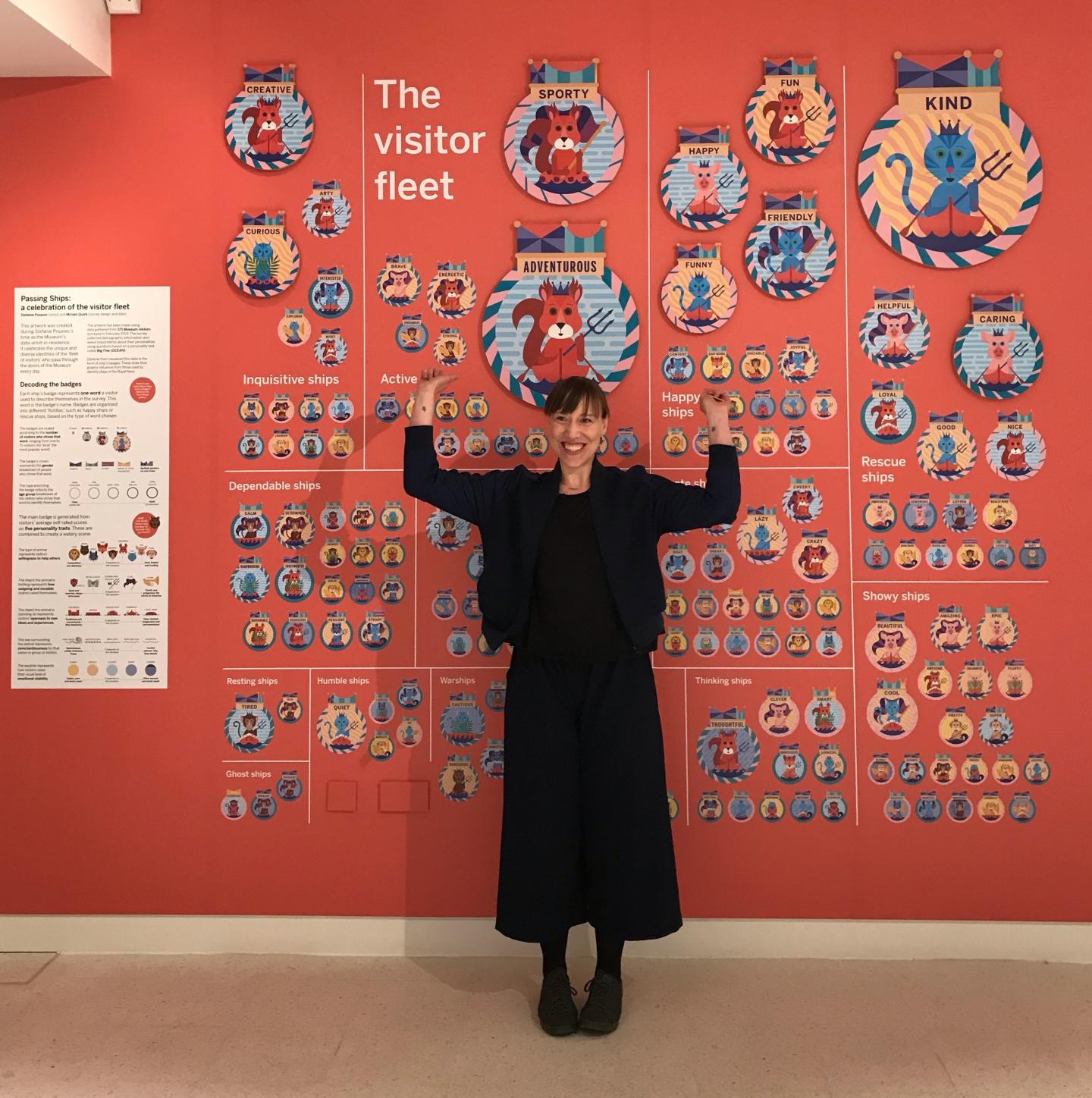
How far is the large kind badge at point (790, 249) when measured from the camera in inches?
95.3

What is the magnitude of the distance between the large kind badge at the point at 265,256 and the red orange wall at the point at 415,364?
1.8 inches

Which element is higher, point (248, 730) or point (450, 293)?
point (450, 293)

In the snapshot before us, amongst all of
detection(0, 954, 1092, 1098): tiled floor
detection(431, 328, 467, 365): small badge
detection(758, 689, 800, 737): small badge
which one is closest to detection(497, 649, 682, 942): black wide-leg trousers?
detection(0, 954, 1092, 1098): tiled floor

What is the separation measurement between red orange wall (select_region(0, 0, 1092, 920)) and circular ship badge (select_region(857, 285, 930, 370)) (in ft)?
0.12

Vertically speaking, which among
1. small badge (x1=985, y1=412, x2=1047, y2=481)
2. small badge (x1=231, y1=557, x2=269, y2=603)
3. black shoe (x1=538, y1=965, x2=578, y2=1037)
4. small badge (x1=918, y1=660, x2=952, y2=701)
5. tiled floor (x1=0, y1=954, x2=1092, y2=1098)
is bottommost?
tiled floor (x1=0, y1=954, x2=1092, y2=1098)

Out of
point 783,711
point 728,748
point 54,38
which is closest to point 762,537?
point 783,711

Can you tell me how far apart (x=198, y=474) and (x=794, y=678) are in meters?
1.74

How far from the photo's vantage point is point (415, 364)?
2463mm

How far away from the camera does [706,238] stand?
95.9 inches

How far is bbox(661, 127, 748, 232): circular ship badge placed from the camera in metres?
2.42

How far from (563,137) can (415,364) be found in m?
0.74

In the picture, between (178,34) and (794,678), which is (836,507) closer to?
(794,678)

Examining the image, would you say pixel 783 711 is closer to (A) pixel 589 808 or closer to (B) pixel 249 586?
(A) pixel 589 808

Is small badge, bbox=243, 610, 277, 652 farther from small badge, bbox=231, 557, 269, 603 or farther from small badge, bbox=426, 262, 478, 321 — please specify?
small badge, bbox=426, 262, 478, 321
